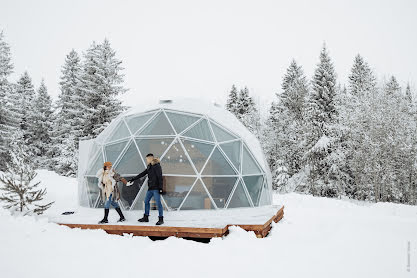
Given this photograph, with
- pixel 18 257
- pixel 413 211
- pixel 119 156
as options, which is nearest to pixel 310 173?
pixel 413 211

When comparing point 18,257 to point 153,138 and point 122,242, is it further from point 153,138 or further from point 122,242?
point 153,138

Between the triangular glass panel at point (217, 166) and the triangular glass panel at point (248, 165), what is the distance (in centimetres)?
58

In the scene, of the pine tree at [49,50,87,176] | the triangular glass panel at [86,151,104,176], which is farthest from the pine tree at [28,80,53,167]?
the triangular glass panel at [86,151,104,176]

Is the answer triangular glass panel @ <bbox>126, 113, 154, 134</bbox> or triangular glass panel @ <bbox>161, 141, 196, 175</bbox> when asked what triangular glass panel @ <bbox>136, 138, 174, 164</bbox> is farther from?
triangular glass panel @ <bbox>126, 113, 154, 134</bbox>

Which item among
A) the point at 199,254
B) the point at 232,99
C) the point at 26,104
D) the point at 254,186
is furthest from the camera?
the point at 232,99

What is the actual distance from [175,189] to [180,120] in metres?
2.10

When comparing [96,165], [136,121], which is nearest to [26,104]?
[96,165]

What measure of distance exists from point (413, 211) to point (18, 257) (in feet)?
47.3

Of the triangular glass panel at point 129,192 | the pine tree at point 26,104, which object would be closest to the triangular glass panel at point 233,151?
the triangular glass panel at point 129,192

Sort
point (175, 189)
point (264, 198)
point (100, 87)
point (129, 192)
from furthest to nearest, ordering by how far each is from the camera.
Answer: point (100, 87) → point (264, 198) → point (129, 192) → point (175, 189)

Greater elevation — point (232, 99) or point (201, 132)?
point (232, 99)

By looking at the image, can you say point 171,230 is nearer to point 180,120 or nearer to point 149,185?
point 149,185

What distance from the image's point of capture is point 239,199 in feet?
27.6

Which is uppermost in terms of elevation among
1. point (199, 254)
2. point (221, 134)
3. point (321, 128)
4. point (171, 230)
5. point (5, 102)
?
point (5, 102)
